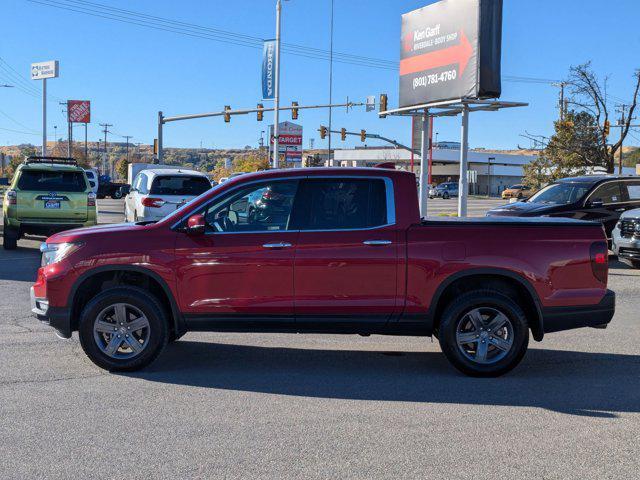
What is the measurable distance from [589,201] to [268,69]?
1153 inches

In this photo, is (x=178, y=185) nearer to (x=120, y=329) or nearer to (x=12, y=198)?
(x=12, y=198)

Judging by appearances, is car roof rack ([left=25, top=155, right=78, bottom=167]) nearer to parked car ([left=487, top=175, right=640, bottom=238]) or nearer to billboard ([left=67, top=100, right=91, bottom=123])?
parked car ([left=487, top=175, right=640, bottom=238])

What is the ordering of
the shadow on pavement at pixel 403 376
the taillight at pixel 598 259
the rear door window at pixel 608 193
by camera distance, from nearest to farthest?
the shadow on pavement at pixel 403 376, the taillight at pixel 598 259, the rear door window at pixel 608 193

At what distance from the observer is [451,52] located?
23422mm

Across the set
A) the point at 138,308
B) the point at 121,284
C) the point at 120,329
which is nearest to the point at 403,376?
the point at 138,308

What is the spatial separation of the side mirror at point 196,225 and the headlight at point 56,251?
39.8 inches

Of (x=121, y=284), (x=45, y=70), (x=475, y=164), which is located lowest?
(x=121, y=284)

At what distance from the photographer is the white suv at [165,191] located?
57.2 feet

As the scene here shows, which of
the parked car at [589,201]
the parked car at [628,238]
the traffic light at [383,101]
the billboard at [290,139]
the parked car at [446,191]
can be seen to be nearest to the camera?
the parked car at [628,238]

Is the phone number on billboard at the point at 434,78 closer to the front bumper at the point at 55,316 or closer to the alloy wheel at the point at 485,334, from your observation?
the alloy wheel at the point at 485,334

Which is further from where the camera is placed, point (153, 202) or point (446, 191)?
point (446, 191)

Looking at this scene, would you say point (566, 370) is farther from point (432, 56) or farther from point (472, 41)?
point (432, 56)

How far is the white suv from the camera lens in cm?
1744

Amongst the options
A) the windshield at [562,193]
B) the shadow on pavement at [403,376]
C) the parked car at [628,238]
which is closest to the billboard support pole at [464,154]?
the windshield at [562,193]
